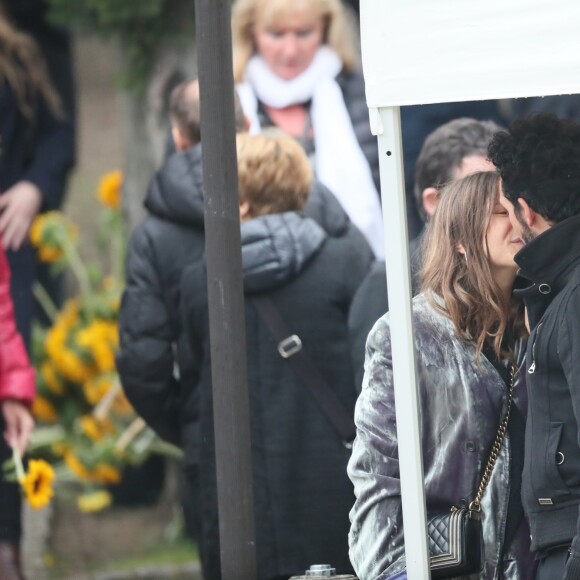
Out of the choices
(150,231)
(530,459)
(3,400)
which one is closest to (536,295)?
(530,459)

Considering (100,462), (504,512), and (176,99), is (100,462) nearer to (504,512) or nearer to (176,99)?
(176,99)

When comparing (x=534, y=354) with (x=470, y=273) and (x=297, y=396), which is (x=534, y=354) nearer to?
(x=470, y=273)

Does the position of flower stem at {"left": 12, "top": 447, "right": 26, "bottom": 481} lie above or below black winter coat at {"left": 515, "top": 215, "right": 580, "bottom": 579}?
below

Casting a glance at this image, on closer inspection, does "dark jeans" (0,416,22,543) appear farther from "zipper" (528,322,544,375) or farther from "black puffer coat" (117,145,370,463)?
"zipper" (528,322,544,375)

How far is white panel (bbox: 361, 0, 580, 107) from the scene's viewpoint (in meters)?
2.89

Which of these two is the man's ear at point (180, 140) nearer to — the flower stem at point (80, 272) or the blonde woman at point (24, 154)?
the blonde woman at point (24, 154)

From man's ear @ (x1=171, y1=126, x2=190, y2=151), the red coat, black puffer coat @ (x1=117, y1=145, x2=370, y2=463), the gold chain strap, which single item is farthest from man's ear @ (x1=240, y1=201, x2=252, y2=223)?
the gold chain strap

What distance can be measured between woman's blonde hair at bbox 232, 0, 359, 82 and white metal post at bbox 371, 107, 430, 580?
2.47 meters

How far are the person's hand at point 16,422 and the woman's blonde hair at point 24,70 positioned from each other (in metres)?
1.57

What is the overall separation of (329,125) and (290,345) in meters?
1.34

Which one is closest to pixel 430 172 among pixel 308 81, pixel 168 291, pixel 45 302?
pixel 168 291

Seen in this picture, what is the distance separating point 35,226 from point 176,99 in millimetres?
1423

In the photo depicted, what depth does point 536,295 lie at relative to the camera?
3.12m

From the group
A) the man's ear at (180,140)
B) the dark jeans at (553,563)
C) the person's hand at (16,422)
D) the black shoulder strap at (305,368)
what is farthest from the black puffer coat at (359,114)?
the dark jeans at (553,563)
